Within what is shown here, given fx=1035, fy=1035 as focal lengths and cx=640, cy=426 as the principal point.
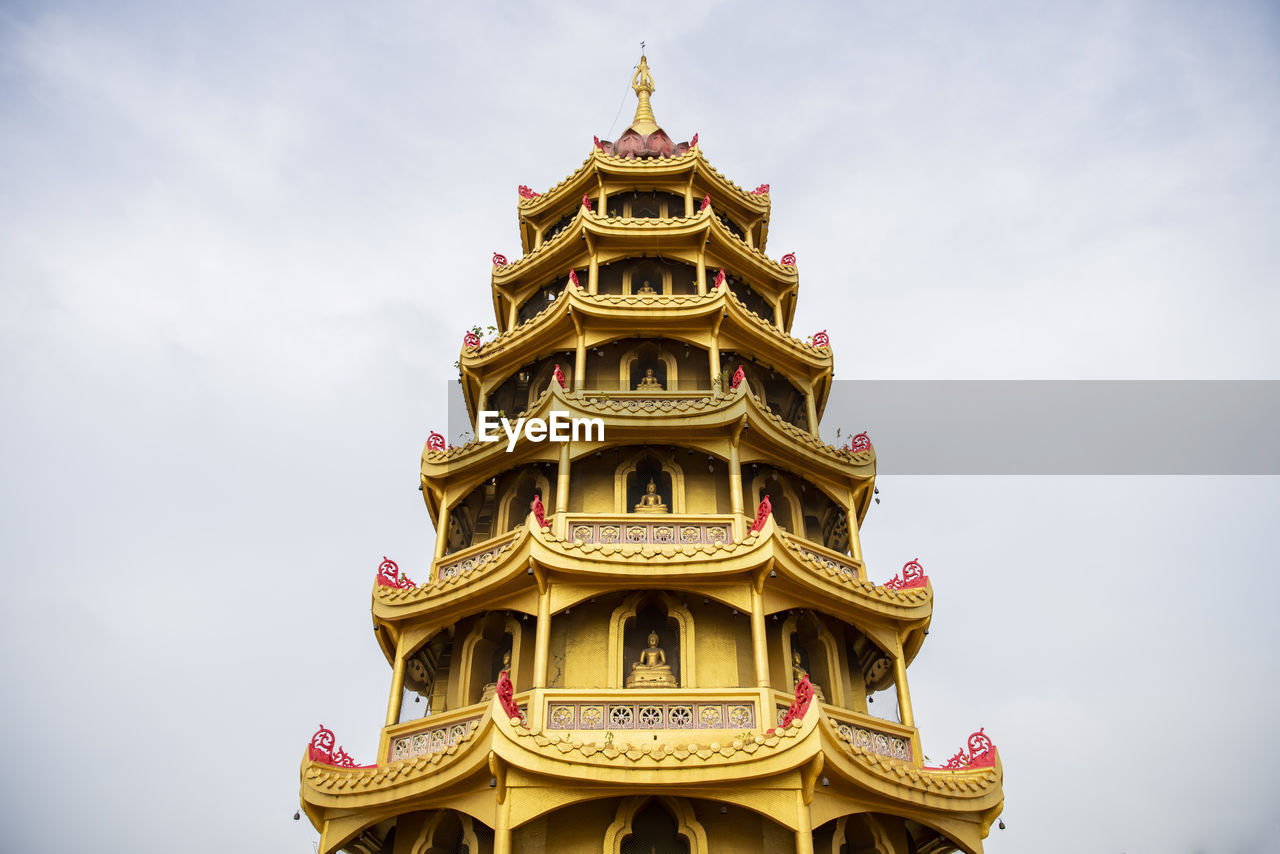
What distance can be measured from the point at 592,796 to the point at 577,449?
7.96 metres

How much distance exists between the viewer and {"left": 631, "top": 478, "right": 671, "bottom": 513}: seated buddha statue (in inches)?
852

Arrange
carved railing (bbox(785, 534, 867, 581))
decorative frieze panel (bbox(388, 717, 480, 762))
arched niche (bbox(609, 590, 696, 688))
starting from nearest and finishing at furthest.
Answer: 1. decorative frieze panel (bbox(388, 717, 480, 762))
2. arched niche (bbox(609, 590, 696, 688))
3. carved railing (bbox(785, 534, 867, 581))

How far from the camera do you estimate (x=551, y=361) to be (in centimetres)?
2588

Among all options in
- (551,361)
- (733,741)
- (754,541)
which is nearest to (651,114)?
(551,361)

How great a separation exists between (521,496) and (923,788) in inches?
419

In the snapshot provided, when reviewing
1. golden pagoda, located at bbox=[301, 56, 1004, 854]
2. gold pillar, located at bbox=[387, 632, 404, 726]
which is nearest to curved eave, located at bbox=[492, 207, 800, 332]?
golden pagoda, located at bbox=[301, 56, 1004, 854]

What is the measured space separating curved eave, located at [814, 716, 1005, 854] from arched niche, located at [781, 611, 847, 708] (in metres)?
2.45

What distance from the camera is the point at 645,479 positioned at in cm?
2278

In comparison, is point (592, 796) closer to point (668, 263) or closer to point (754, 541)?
point (754, 541)

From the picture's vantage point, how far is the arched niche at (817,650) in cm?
2047

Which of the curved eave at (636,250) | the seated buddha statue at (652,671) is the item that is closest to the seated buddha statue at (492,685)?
the seated buddha statue at (652,671)

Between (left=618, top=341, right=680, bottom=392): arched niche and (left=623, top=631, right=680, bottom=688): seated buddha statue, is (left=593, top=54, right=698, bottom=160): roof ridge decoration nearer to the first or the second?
(left=618, top=341, right=680, bottom=392): arched niche

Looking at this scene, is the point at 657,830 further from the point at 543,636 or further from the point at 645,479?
the point at 645,479

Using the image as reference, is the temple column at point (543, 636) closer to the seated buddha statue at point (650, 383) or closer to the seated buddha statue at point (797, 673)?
the seated buddha statue at point (797, 673)
